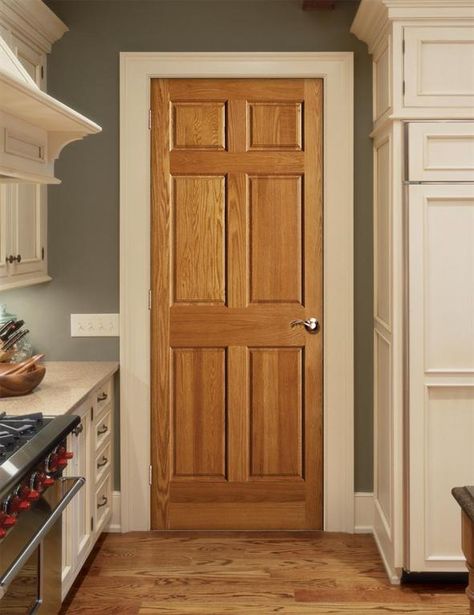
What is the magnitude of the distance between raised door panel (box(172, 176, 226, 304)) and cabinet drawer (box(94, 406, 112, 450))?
0.65 m

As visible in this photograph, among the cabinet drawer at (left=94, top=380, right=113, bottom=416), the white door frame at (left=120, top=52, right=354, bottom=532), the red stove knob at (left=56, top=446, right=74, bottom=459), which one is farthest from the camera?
the white door frame at (left=120, top=52, right=354, bottom=532)

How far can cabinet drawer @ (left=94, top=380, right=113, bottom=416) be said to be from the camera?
3.48 metres

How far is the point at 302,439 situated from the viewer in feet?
12.8

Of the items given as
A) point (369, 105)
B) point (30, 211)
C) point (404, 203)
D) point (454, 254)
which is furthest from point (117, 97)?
point (454, 254)

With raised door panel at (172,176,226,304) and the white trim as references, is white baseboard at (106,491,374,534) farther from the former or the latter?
raised door panel at (172,176,226,304)

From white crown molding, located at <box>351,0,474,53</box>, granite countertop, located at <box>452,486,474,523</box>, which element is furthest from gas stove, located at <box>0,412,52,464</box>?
white crown molding, located at <box>351,0,474,53</box>

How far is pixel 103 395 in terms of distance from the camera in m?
3.60

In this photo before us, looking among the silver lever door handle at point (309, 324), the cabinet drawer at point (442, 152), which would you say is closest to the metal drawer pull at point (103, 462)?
the silver lever door handle at point (309, 324)

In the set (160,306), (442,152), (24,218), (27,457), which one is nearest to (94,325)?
(160,306)

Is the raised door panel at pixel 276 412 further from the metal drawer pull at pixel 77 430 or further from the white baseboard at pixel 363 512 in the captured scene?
the metal drawer pull at pixel 77 430

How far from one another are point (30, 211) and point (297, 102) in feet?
4.49

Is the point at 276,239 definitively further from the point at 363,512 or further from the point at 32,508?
the point at 32,508

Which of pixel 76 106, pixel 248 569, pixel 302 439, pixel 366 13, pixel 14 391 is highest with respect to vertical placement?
pixel 366 13

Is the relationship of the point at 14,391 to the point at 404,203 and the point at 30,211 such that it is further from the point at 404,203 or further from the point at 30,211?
the point at 404,203
